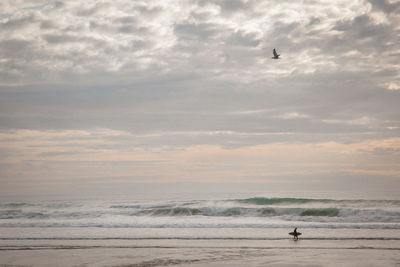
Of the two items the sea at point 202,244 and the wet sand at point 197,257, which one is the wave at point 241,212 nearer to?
the sea at point 202,244

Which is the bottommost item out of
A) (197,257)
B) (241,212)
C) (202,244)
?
(241,212)

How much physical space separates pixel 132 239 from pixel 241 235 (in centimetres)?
713

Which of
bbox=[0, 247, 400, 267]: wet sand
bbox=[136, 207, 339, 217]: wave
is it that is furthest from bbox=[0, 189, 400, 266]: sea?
bbox=[136, 207, 339, 217]: wave

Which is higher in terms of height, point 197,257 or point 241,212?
point 197,257

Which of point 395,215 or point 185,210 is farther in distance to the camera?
point 185,210

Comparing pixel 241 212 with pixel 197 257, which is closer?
pixel 197 257

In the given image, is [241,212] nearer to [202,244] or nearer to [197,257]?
[202,244]

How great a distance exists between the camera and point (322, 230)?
28109mm

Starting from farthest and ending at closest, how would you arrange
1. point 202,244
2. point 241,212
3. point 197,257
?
point 241,212
point 202,244
point 197,257

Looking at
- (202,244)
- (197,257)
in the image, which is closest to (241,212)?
(202,244)

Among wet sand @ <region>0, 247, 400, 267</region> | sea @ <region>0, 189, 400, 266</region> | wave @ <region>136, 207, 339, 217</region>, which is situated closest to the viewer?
wet sand @ <region>0, 247, 400, 267</region>

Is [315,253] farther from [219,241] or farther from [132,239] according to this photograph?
[132,239]

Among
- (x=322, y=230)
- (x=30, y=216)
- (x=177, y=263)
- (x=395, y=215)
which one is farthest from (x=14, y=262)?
(x=395, y=215)

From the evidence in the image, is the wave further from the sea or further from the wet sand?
the wet sand
